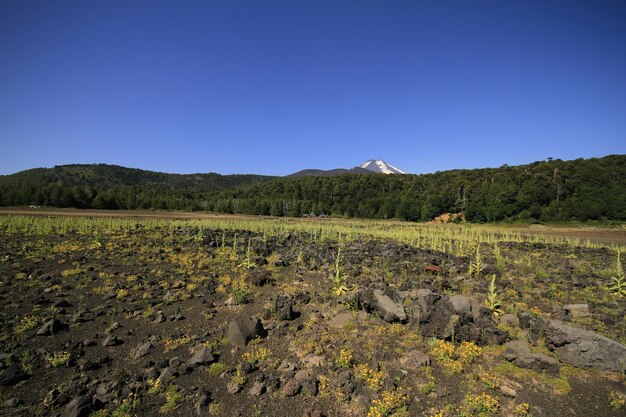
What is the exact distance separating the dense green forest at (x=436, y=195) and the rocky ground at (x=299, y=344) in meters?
55.9

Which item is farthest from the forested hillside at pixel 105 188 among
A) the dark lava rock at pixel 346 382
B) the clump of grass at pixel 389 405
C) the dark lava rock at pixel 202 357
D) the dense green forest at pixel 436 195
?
the clump of grass at pixel 389 405

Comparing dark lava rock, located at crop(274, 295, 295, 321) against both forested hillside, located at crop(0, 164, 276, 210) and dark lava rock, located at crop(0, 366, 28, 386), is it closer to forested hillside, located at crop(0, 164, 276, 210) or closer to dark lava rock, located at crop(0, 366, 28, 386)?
dark lava rock, located at crop(0, 366, 28, 386)

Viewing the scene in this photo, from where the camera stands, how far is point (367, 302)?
32.2 ft

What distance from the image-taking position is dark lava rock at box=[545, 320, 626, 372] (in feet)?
22.8

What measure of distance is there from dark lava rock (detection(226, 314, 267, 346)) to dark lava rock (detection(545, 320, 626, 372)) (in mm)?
7139

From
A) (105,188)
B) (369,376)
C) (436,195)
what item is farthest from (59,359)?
(105,188)

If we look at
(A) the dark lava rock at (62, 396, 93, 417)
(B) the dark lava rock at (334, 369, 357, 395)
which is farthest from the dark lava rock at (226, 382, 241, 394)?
(A) the dark lava rock at (62, 396, 93, 417)

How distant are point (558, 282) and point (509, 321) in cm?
689

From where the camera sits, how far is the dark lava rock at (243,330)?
7.98 meters

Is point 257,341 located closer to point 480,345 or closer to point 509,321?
point 480,345

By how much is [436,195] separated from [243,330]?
78.4 m

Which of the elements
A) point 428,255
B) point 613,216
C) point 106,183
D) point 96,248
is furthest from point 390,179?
point 106,183

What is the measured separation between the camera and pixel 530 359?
7035mm

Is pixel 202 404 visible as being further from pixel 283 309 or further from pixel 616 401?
pixel 616 401
